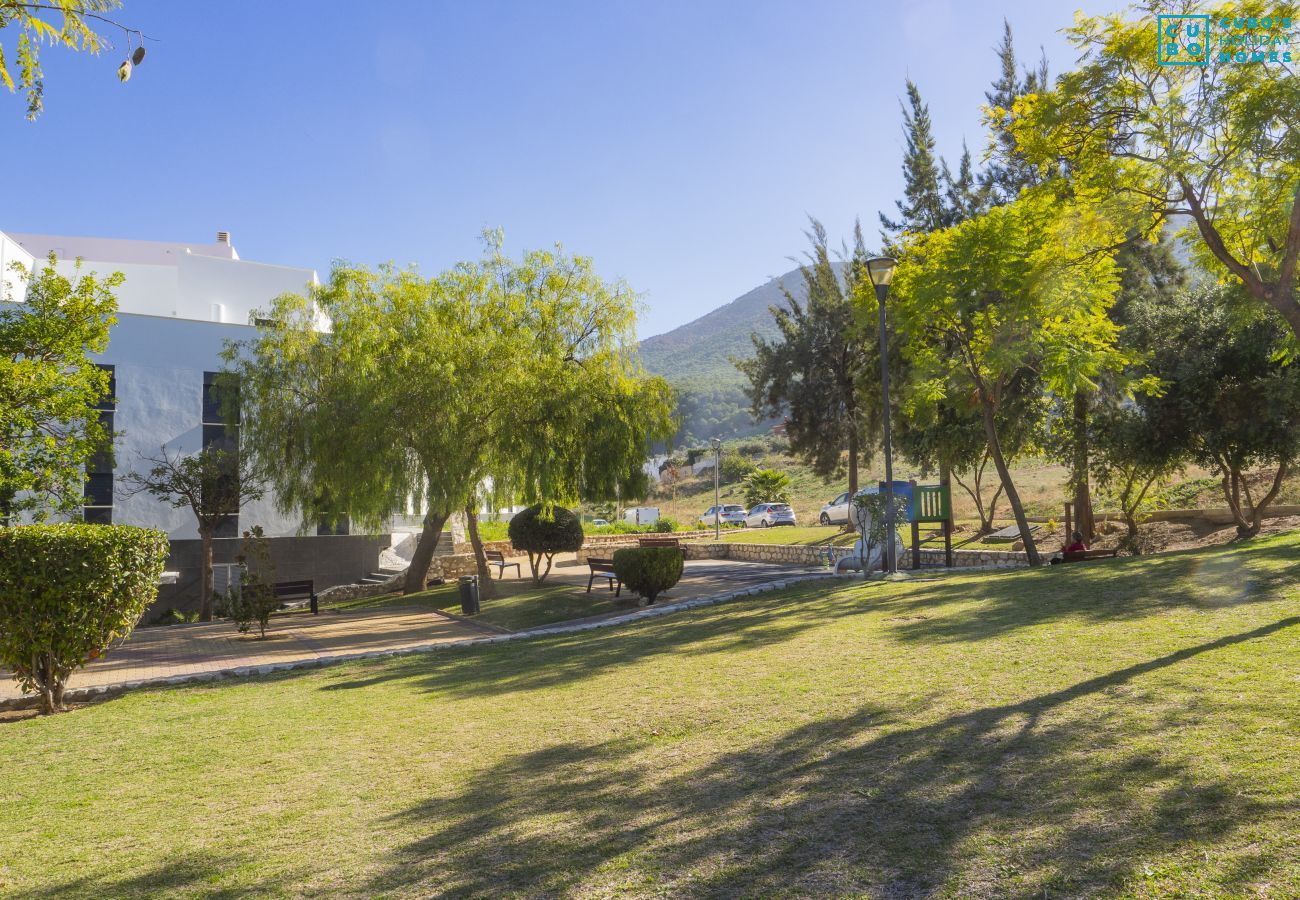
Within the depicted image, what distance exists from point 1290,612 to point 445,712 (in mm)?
7297

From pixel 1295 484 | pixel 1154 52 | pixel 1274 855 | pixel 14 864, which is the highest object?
pixel 1154 52

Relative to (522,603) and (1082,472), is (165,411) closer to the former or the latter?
(522,603)

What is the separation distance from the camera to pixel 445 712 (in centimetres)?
757

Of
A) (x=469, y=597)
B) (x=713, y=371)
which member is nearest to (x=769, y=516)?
(x=469, y=597)

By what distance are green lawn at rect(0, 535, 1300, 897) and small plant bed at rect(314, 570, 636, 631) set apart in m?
5.83

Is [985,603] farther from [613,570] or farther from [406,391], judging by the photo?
[406,391]

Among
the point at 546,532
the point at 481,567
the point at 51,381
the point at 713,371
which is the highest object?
the point at 713,371

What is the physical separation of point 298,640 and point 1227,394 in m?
17.0

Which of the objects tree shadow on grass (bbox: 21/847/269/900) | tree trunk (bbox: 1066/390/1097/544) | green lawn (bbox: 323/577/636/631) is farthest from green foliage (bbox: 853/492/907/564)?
tree shadow on grass (bbox: 21/847/269/900)

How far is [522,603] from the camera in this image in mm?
16844

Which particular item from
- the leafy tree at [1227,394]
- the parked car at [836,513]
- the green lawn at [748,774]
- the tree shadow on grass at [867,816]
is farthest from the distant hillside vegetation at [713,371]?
the tree shadow on grass at [867,816]

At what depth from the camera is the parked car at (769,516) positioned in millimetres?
39625

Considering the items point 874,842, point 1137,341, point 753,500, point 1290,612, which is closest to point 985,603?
point 1290,612
